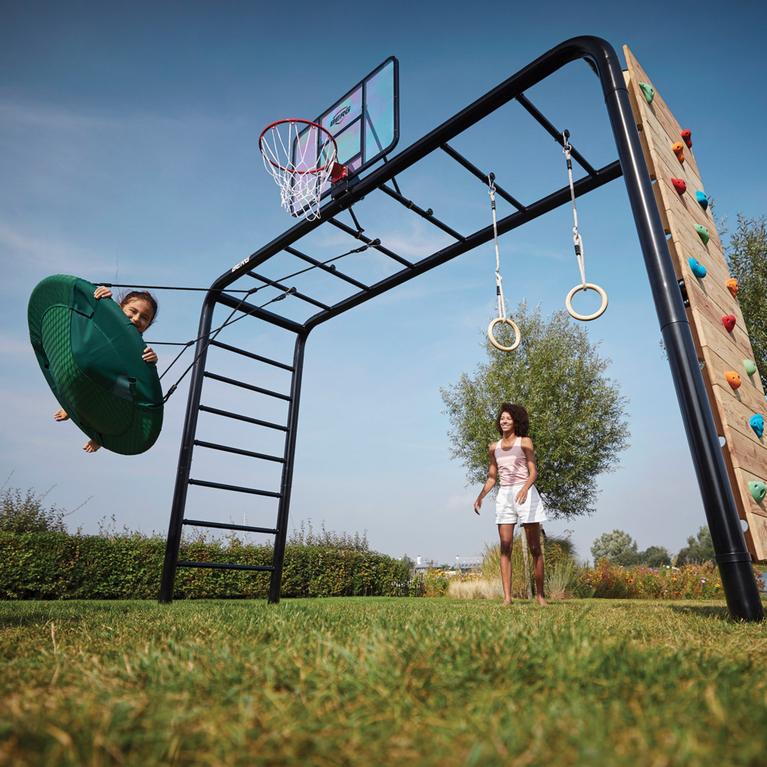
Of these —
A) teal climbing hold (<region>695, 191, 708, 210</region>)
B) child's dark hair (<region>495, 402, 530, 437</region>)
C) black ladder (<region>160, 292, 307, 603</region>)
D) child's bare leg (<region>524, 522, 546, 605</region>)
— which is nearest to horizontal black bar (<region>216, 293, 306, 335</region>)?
black ladder (<region>160, 292, 307, 603</region>)

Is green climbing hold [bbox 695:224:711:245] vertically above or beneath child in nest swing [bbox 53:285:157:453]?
above

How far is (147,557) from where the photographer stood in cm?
960

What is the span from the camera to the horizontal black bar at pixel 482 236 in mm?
4555

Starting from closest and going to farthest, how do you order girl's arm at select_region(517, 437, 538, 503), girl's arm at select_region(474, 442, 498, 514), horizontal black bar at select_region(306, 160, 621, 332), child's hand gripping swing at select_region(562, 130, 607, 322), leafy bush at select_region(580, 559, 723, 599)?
child's hand gripping swing at select_region(562, 130, 607, 322), horizontal black bar at select_region(306, 160, 621, 332), girl's arm at select_region(517, 437, 538, 503), girl's arm at select_region(474, 442, 498, 514), leafy bush at select_region(580, 559, 723, 599)

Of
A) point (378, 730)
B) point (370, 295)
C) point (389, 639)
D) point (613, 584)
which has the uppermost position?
point (370, 295)

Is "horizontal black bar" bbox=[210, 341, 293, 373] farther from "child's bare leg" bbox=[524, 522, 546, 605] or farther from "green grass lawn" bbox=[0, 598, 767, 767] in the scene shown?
"green grass lawn" bbox=[0, 598, 767, 767]

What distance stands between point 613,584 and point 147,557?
9.88 metres

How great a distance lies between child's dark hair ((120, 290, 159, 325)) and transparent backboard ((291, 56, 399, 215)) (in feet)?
5.82

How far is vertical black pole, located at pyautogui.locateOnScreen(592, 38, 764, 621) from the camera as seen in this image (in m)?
2.81

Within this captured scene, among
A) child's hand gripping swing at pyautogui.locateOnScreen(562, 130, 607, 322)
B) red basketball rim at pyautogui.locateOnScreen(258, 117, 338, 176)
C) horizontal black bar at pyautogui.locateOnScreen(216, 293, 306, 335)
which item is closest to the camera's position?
child's hand gripping swing at pyautogui.locateOnScreen(562, 130, 607, 322)

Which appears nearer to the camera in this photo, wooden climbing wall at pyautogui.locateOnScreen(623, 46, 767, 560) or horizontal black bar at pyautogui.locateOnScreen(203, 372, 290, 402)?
wooden climbing wall at pyautogui.locateOnScreen(623, 46, 767, 560)

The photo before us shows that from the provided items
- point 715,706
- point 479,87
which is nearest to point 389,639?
point 715,706

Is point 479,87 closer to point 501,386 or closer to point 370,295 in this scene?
point 370,295

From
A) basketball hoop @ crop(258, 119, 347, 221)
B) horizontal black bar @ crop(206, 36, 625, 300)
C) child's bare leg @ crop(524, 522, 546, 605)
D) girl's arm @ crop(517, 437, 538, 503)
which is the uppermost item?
basketball hoop @ crop(258, 119, 347, 221)
